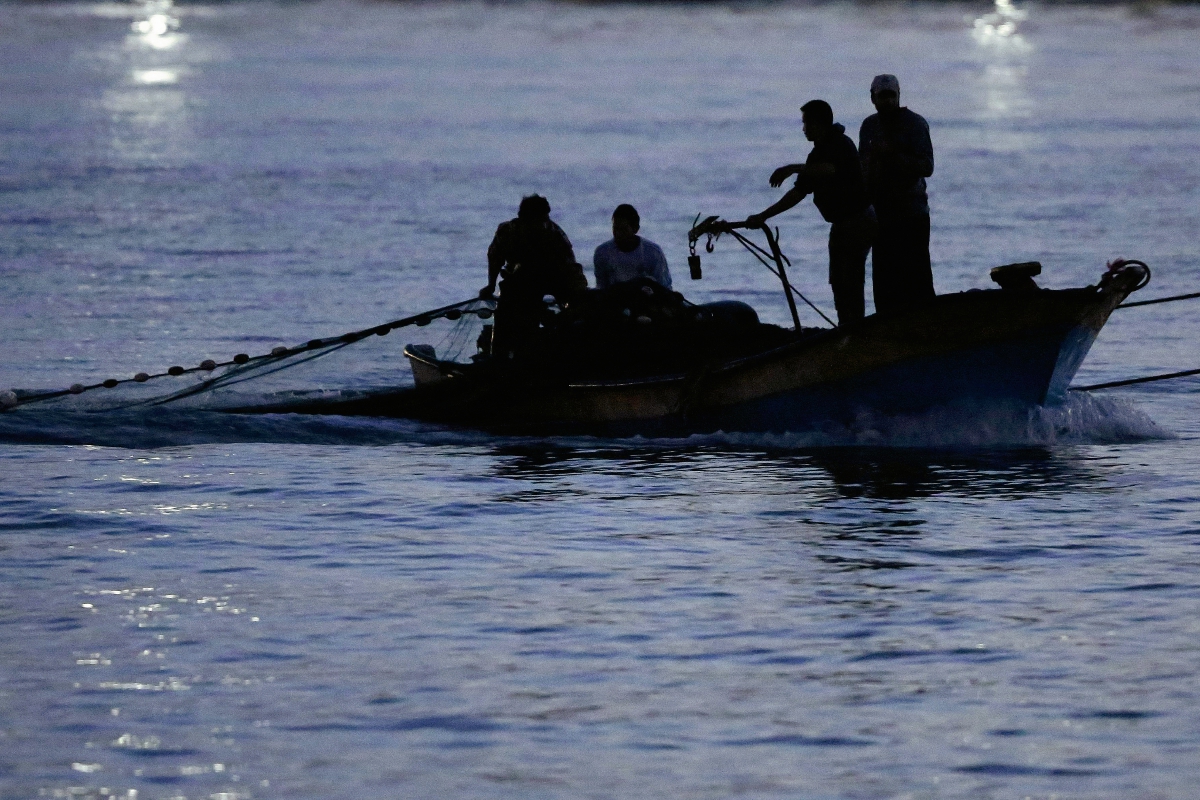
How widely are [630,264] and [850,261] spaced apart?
65.6 inches

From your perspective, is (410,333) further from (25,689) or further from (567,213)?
(567,213)

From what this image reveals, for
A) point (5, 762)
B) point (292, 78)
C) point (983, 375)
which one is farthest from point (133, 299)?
point (292, 78)

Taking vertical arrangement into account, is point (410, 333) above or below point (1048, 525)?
above

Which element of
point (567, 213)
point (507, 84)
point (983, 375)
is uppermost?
point (507, 84)

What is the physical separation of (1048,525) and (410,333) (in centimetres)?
619

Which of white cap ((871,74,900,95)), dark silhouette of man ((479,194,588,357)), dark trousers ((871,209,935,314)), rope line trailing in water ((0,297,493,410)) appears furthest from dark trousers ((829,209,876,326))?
rope line trailing in water ((0,297,493,410))

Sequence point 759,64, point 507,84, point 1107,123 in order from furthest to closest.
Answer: point 759,64
point 507,84
point 1107,123

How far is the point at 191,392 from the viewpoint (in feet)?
53.8

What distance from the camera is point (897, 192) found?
13977mm

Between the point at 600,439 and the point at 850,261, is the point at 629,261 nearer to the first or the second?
the point at 600,439

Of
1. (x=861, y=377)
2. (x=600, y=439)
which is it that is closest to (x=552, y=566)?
(x=861, y=377)

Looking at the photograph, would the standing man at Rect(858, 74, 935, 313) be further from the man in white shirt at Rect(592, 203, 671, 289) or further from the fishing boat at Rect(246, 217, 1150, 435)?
the man in white shirt at Rect(592, 203, 671, 289)

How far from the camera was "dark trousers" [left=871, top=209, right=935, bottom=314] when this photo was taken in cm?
1412

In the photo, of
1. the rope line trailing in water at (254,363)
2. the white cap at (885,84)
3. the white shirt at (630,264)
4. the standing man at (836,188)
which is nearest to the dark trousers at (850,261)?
the standing man at (836,188)
